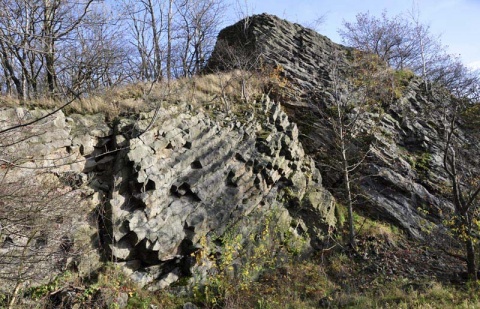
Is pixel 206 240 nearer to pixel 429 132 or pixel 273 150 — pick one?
pixel 273 150

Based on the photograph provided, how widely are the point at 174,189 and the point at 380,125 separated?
1079cm

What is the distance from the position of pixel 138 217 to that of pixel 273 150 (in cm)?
511

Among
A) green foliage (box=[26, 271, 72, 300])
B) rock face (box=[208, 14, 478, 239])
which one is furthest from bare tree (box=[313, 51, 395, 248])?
green foliage (box=[26, 271, 72, 300])

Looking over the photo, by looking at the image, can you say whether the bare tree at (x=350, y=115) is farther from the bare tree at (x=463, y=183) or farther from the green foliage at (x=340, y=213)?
the bare tree at (x=463, y=183)

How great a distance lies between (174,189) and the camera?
8.88m

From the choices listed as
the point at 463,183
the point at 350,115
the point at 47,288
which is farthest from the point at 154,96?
the point at 463,183

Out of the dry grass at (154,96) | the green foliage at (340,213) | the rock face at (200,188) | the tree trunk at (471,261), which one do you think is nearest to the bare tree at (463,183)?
the tree trunk at (471,261)

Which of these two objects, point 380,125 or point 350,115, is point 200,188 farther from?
point 380,125

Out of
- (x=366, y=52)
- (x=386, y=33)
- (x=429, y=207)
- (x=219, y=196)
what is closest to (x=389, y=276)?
(x=429, y=207)

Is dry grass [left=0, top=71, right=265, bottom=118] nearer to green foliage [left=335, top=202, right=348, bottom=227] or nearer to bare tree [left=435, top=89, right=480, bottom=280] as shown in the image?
green foliage [left=335, top=202, right=348, bottom=227]

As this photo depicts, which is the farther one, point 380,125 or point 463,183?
point 380,125

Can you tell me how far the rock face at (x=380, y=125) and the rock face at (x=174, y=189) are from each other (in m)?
2.73

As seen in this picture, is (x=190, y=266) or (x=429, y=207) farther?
(x=429, y=207)

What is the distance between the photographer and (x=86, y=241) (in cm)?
741
